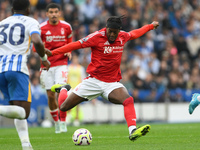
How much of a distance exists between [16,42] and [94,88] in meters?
2.43

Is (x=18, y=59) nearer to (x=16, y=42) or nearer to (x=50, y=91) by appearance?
(x=16, y=42)

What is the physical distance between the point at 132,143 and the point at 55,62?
3.97 meters

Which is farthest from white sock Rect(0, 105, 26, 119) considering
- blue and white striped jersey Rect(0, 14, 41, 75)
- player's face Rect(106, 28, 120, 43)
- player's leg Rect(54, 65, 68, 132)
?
player's leg Rect(54, 65, 68, 132)

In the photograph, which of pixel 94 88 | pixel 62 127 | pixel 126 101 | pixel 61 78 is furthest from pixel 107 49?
pixel 62 127

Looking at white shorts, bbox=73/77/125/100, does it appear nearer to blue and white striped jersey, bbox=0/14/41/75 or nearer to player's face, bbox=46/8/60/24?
blue and white striped jersey, bbox=0/14/41/75

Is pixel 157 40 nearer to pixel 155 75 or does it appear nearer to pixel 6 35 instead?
pixel 155 75

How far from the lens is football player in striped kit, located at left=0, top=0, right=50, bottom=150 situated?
6.69 m

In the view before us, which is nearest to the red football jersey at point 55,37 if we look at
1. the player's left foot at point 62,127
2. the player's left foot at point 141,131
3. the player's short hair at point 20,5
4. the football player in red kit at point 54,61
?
the football player in red kit at point 54,61

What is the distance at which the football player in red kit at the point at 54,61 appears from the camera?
1159 centimetres

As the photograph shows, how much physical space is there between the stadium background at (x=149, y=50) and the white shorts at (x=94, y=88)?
8.12 m

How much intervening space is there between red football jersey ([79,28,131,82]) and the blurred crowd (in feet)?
28.1

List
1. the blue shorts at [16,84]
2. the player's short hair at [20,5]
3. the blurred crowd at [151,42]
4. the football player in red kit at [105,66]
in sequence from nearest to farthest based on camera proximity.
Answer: the blue shorts at [16,84] < the player's short hair at [20,5] < the football player in red kit at [105,66] < the blurred crowd at [151,42]

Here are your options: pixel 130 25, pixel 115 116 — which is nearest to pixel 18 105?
pixel 115 116

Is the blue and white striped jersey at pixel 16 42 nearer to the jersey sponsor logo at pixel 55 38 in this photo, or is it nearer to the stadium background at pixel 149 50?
the jersey sponsor logo at pixel 55 38
